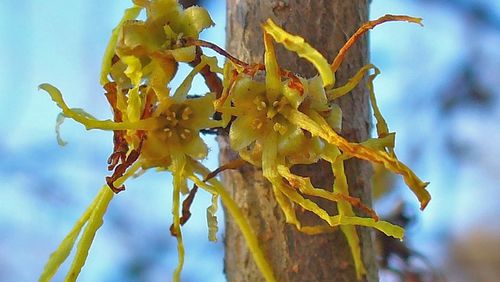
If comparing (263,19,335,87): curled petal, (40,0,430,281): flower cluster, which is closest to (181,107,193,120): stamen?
(40,0,430,281): flower cluster

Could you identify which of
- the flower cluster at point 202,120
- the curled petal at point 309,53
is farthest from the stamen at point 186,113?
the curled petal at point 309,53

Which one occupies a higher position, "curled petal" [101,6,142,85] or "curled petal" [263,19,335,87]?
"curled petal" [101,6,142,85]

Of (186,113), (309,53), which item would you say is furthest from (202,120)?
(309,53)

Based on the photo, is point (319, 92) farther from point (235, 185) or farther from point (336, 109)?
point (235, 185)

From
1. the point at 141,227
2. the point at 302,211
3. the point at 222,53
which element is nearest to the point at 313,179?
the point at 302,211

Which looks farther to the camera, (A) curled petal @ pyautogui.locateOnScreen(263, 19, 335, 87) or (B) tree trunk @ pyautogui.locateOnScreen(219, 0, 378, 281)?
(B) tree trunk @ pyautogui.locateOnScreen(219, 0, 378, 281)

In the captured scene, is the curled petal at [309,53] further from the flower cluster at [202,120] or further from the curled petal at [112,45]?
the curled petal at [112,45]

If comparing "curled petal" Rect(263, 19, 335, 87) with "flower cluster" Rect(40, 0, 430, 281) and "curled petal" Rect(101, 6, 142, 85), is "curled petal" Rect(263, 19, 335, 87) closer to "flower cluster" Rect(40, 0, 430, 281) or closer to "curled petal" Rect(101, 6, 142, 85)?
"flower cluster" Rect(40, 0, 430, 281)
